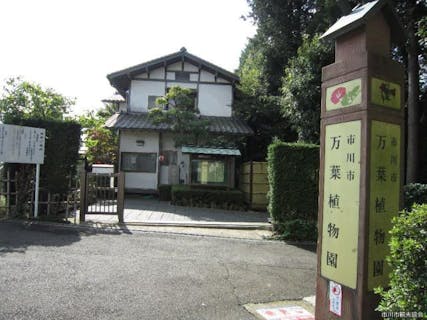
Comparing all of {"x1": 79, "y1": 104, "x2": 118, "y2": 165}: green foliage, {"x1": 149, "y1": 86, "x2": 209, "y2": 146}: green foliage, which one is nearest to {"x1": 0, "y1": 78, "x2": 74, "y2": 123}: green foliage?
{"x1": 79, "y1": 104, "x2": 118, "y2": 165}: green foliage

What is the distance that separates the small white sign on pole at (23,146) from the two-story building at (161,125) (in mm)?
8078

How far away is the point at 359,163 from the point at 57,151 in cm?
893

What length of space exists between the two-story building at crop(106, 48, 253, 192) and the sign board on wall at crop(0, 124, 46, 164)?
808 cm

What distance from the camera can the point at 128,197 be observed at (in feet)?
59.3

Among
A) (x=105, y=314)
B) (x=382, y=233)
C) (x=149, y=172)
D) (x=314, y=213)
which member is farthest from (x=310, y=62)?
(x=105, y=314)

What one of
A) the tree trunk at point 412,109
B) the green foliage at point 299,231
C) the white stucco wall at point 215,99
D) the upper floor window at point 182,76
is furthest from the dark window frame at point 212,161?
the tree trunk at point 412,109

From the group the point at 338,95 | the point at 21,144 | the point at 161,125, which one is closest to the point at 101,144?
the point at 161,125

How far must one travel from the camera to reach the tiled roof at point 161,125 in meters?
17.9

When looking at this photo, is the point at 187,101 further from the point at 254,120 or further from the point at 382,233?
the point at 382,233

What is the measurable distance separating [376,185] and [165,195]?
14.2m

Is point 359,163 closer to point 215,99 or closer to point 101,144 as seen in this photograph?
point 215,99

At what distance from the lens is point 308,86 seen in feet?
44.1

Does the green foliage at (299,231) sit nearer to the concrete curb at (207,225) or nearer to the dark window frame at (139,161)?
the concrete curb at (207,225)

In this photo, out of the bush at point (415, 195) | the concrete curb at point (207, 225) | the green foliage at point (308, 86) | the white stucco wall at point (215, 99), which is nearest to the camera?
the bush at point (415, 195)
